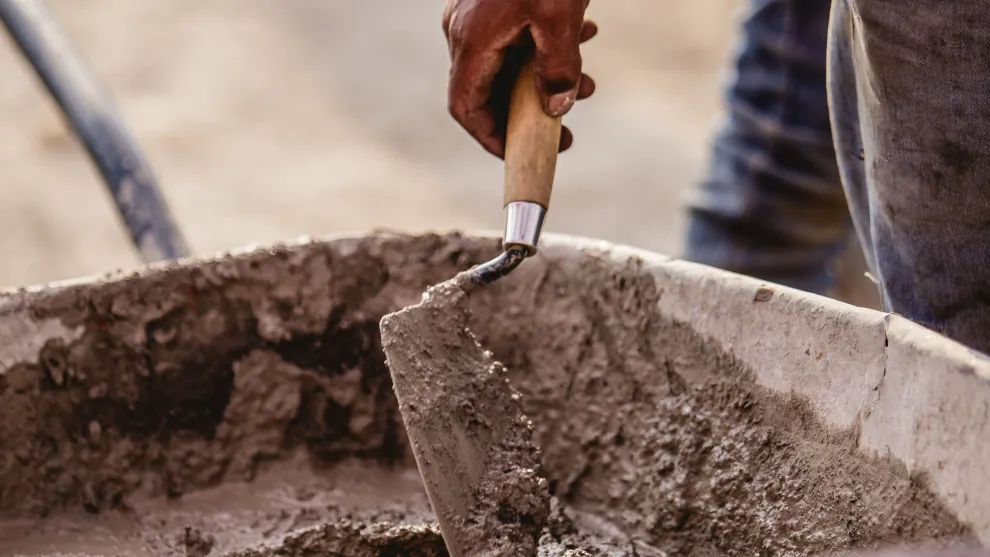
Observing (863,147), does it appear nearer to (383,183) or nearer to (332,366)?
(332,366)

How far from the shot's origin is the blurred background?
3.00 m

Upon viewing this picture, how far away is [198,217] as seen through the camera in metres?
3.00

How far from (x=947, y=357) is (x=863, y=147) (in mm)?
444

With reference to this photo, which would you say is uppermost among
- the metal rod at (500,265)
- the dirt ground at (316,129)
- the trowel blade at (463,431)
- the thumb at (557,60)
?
the dirt ground at (316,129)

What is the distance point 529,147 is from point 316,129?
2.77 m

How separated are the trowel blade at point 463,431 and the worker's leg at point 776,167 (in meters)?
1.01

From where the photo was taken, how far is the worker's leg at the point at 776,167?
1684 millimetres

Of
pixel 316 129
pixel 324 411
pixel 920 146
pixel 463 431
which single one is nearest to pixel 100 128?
pixel 324 411

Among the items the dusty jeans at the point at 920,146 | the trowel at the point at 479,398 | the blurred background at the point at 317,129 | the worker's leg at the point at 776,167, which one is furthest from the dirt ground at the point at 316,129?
the trowel at the point at 479,398

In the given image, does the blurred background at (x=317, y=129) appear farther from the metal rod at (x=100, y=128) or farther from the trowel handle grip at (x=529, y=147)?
the trowel handle grip at (x=529, y=147)

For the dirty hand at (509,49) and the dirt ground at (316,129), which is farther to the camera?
the dirt ground at (316,129)

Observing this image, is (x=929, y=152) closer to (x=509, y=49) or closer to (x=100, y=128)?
(x=509, y=49)

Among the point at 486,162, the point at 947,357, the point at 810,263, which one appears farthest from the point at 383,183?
the point at 947,357

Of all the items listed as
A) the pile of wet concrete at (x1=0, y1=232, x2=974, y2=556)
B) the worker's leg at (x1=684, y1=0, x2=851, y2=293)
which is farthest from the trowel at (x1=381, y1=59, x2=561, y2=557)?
the worker's leg at (x1=684, y1=0, x2=851, y2=293)
